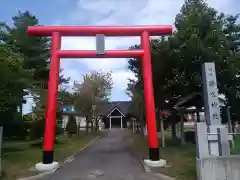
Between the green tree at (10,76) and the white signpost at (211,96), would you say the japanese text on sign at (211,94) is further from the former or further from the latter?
the green tree at (10,76)

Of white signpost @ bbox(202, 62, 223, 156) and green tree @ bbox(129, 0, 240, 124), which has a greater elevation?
green tree @ bbox(129, 0, 240, 124)

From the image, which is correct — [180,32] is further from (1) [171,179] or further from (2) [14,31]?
(2) [14,31]

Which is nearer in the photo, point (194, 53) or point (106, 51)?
point (106, 51)

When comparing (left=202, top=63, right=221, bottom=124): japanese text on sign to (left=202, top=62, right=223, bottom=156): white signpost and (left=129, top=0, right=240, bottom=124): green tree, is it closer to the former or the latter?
(left=202, top=62, right=223, bottom=156): white signpost

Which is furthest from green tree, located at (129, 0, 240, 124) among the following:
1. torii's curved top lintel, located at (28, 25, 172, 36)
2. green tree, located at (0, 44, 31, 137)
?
green tree, located at (0, 44, 31, 137)

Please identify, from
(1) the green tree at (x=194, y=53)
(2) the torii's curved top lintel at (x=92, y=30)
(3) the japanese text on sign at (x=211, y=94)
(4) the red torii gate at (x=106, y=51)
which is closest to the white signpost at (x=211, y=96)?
(3) the japanese text on sign at (x=211, y=94)

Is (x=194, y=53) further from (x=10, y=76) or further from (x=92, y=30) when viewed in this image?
(x=10, y=76)

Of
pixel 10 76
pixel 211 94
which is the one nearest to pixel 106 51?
pixel 10 76

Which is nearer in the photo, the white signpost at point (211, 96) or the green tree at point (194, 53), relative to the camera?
the white signpost at point (211, 96)

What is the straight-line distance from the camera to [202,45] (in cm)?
1501

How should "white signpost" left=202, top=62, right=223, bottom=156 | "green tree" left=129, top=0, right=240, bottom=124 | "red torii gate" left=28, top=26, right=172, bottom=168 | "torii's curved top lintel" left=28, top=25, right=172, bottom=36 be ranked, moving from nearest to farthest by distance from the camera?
"white signpost" left=202, top=62, right=223, bottom=156, "red torii gate" left=28, top=26, right=172, bottom=168, "torii's curved top lintel" left=28, top=25, right=172, bottom=36, "green tree" left=129, top=0, right=240, bottom=124

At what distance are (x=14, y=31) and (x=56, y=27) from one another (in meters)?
12.5

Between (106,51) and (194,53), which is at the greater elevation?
(194,53)

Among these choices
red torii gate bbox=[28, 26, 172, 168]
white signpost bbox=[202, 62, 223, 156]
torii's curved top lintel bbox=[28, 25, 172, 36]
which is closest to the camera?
white signpost bbox=[202, 62, 223, 156]
